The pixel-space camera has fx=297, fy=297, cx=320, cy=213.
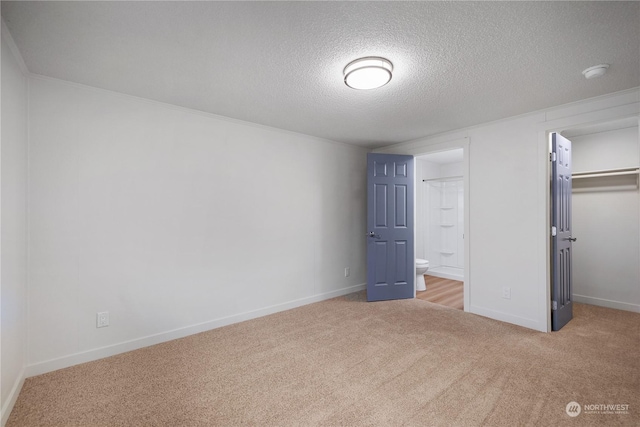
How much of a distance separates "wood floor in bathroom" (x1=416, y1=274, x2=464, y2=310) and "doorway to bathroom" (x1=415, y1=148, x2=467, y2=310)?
0.18m

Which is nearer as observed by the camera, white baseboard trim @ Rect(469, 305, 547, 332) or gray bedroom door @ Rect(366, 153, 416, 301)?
white baseboard trim @ Rect(469, 305, 547, 332)

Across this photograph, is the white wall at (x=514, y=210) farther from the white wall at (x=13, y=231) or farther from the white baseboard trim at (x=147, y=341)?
the white wall at (x=13, y=231)

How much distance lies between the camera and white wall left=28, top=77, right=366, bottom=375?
2309 mm

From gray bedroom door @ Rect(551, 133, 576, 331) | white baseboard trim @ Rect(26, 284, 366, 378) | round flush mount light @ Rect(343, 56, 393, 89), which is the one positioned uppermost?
round flush mount light @ Rect(343, 56, 393, 89)

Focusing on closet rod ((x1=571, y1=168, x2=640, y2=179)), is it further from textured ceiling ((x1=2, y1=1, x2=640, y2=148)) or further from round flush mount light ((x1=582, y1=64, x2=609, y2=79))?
round flush mount light ((x1=582, y1=64, x2=609, y2=79))

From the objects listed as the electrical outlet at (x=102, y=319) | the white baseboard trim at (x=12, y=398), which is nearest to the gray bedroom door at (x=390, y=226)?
the electrical outlet at (x=102, y=319)

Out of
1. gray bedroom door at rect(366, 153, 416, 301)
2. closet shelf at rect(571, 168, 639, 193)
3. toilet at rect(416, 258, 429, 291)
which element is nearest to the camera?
closet shelf at rect(571, 168, 639, 193)

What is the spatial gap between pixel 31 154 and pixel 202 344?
2.05 metres

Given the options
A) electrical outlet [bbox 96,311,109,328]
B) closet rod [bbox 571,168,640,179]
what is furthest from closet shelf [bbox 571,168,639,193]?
electrical outlet [bbox 96,311,109,328]

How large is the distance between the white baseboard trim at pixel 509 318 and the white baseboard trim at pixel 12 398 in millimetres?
4119

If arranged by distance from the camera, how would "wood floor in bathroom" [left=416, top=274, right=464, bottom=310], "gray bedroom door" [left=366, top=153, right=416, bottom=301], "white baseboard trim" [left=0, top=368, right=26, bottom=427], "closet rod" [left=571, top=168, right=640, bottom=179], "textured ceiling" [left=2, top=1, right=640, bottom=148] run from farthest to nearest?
1. "gray bedroom door" [left=366, top=153, right=416, bottom=301]
2. "wood floor in bathroom" [left=416, top=274, right=464, bottom=310]
3. "closet rod" [left=571, top=168, right=640, bottom=179]
4. "white baseboard trim" [left=0, top=368, right=26, bottom=427]
5. "textured ceiling" [left=2, top=1, right=640, bottom=148]

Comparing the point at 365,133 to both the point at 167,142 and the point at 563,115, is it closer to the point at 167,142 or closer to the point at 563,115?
the point at 563,115

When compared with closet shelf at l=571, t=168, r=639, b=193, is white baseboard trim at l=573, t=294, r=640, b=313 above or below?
below

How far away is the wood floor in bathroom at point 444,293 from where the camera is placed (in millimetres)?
4086
